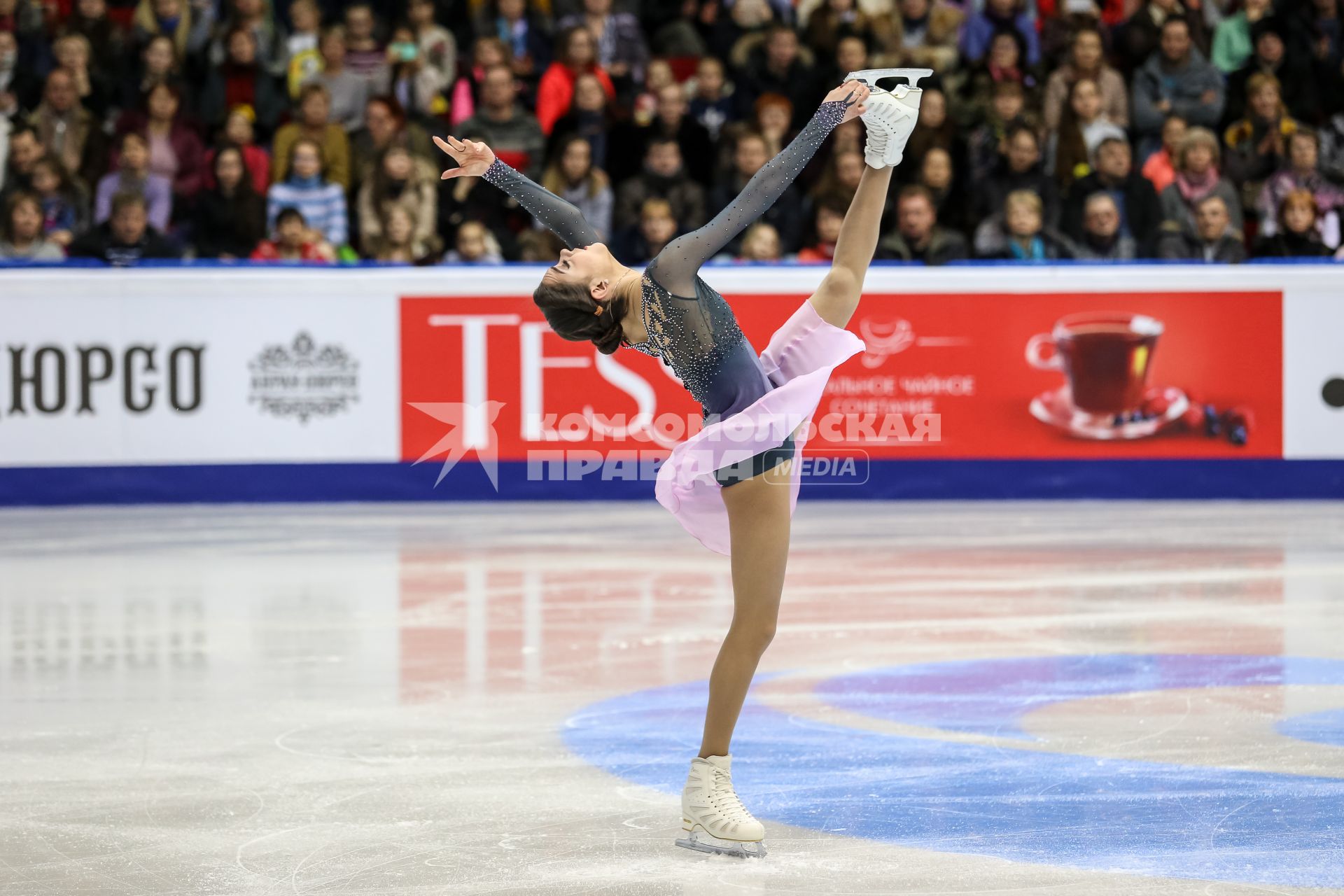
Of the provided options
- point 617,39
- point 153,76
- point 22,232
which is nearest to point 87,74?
point 153,76

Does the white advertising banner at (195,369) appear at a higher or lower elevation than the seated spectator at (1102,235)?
lower

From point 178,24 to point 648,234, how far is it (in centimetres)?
476

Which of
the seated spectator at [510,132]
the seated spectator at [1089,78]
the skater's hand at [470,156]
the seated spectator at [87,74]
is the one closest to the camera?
the skater's hand at [470,156]

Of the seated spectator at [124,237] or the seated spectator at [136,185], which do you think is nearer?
the seated spectator at [124,237]

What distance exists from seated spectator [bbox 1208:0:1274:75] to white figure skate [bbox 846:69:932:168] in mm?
10042

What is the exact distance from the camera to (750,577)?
165 inches

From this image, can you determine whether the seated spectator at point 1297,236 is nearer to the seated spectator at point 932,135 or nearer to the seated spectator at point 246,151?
the seated spectator at point 932,135

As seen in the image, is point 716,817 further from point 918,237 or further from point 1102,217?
point 1102,217

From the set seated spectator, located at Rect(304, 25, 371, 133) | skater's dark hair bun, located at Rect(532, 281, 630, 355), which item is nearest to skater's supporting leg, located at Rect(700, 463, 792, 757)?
skater's dark hair bun, located at Rect(532, 281, 630, 355)

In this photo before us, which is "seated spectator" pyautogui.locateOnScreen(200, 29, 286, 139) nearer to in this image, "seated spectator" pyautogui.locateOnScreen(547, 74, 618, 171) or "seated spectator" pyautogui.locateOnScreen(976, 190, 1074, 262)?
"seated spectator" pyautogui.locateOnScreen(547, 74, 618, 171)

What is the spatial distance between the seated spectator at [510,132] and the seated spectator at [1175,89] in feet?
14.8

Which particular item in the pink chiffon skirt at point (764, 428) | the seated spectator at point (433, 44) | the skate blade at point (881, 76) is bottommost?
the pink chiffon skirt at point (764, 428)

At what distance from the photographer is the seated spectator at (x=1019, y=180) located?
11.7m

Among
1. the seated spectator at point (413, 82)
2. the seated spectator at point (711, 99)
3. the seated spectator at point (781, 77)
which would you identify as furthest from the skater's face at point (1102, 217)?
the seated spectator at point (413, 82)
